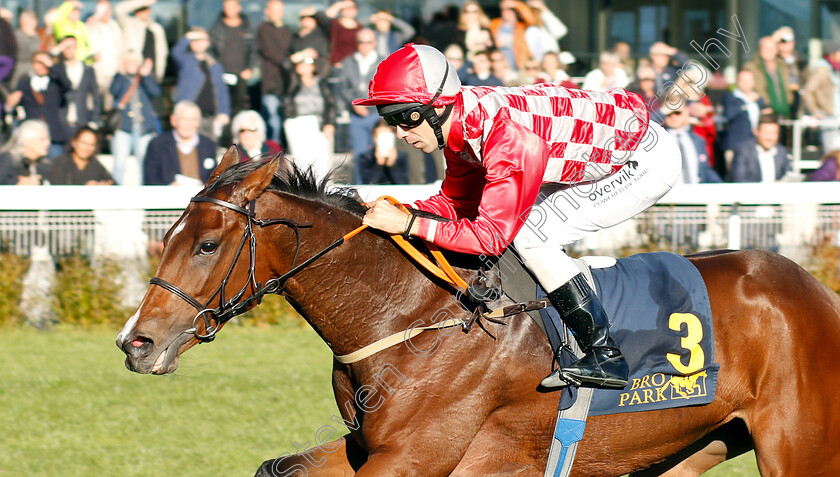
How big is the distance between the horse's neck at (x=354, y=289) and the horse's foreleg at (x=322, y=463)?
14.8 inches

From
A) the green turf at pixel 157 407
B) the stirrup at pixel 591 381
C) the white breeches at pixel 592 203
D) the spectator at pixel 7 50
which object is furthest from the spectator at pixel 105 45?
the stirrup at pixel 591 381

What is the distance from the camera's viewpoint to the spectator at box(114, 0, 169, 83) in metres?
8.09

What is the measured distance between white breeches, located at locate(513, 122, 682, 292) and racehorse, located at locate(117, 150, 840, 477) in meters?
0.26

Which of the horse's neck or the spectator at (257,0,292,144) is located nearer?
the horse's neck

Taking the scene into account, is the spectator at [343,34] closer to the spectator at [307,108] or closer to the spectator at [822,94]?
the spectator at [307,108]

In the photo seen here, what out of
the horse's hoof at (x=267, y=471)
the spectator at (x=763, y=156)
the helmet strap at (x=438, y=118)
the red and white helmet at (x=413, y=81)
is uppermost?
the red and white helmet at (x=413, y=81)

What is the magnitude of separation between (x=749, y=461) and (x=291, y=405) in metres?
2.23

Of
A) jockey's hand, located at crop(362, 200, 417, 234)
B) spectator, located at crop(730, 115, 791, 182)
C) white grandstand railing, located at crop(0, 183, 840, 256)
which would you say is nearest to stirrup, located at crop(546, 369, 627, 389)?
jockey's hand, located at crop(362, 200, 417, 234)

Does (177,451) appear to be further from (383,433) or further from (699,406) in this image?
(699,406)

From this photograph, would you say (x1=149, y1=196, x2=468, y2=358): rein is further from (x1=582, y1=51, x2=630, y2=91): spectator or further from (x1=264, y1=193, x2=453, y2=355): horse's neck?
(x1=582, y1=51, x2=630, y2=91): spectator

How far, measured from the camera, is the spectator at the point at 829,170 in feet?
24.5

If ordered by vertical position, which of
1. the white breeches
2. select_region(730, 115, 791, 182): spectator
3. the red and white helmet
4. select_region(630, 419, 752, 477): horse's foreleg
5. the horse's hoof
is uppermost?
the red and white helmet

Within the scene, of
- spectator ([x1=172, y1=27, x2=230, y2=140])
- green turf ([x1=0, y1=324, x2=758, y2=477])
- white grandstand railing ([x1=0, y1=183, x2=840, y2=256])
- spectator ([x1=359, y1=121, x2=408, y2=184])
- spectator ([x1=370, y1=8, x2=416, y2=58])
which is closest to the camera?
green turf ([x1=0, y1=324, x2=758, y2=477])

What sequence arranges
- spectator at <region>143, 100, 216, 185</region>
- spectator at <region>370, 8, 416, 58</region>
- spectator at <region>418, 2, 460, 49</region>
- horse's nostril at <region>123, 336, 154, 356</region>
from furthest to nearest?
spectator at <region>418, 2, 460, 49</region>, spectator at <region>370, 8, 416, 58</region>, spectator at <region>143, 100, 216, 185</region>, horse's nostril at <region>123, 336, 154, 356</region>
